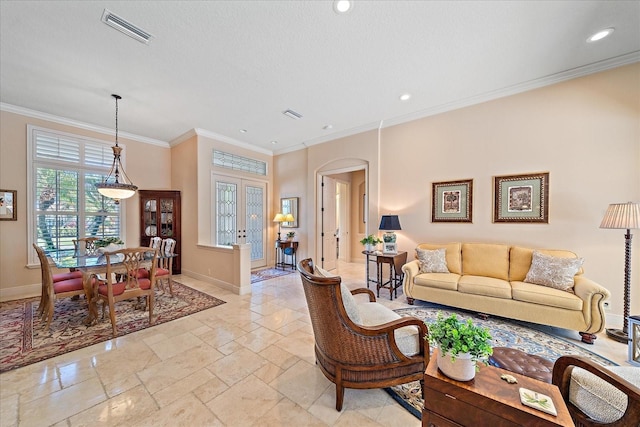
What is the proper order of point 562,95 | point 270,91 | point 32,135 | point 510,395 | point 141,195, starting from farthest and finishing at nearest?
point 141,195 < point 32,135 < point 270,91 < point 562,95 < point 510,395

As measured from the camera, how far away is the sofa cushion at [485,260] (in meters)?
3.38

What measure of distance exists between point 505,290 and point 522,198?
56.7 inches

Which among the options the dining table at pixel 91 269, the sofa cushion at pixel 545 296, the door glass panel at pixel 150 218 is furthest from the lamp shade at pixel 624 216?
the door glass panel at pixel 150 218

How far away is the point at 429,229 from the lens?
4262 mm

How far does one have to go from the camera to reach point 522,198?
3.47 metres

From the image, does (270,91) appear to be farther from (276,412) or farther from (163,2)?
(276,412)

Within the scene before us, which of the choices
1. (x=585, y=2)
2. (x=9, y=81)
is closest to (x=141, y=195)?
(x=9, y=81)

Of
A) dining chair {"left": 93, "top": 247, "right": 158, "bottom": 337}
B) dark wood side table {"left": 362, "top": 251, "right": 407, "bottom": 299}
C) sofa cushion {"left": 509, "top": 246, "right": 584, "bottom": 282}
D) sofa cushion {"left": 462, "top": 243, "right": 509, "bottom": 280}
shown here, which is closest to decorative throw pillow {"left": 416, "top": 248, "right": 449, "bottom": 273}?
sofa cushion {"left": 462, "top": 243, "right": 509, "bottom": 280}

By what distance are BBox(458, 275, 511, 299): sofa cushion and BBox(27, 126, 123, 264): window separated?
21.7ft

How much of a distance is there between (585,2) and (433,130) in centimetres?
221

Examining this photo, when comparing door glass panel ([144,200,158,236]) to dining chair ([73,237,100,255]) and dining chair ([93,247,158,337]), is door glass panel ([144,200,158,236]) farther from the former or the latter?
dining chair ([93,247,158,337])

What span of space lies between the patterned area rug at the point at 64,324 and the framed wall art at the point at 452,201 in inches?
154

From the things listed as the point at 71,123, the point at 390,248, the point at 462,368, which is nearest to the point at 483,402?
the point at 462,368

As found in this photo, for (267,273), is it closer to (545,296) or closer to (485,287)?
(485,287)
